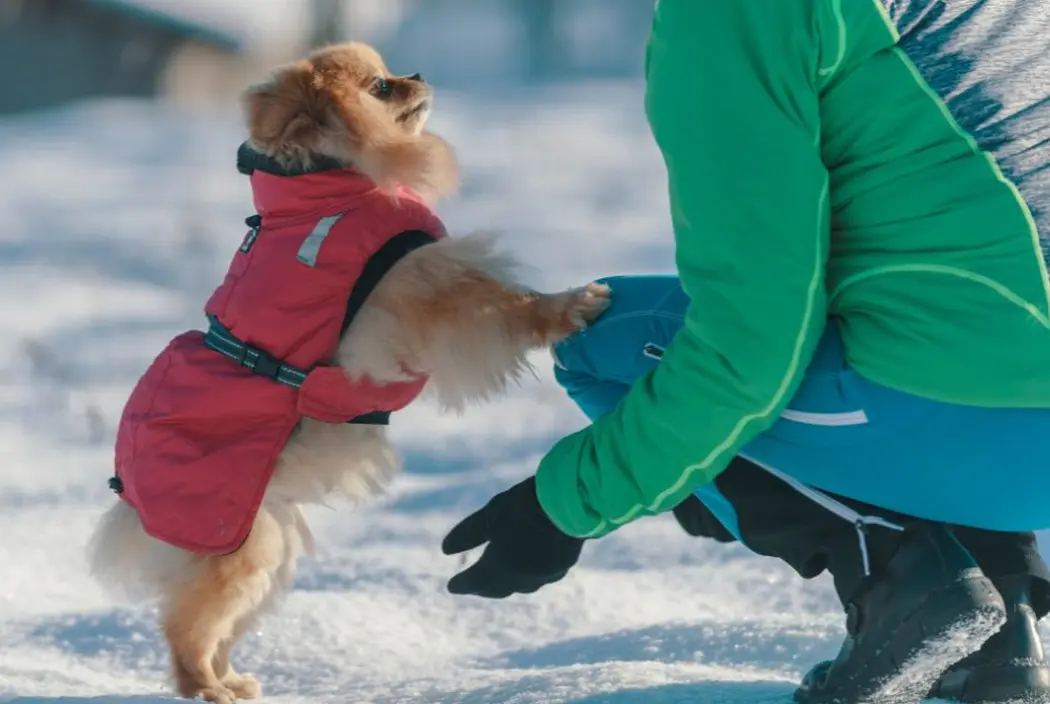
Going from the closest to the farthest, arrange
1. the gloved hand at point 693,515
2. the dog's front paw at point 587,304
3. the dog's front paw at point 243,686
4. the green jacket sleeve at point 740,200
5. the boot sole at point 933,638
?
the green jacket sleeve at point 740,200, the boot sole at point 933,638, the dog's front paw at point 587,304, the gloved hand at point 693,515, the dog's front paw at point 243,686

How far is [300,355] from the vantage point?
1892mm

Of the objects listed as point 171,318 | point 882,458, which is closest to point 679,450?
point 882,458

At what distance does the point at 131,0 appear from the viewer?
30.8 ft

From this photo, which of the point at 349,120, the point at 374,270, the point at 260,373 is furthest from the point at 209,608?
the point at 349,120

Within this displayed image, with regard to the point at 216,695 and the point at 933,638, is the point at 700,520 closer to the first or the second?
the point at 933,638

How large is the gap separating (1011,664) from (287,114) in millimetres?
1373

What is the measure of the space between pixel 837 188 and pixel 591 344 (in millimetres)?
554

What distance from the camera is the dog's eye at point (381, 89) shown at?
2096 mm

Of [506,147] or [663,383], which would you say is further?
[506,147]

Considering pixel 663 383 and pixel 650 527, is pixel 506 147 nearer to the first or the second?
pixel 650 527

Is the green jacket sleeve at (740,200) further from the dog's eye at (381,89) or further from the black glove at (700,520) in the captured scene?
the dog's eye at (381,89)

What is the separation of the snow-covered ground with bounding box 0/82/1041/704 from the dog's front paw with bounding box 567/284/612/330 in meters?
0.54

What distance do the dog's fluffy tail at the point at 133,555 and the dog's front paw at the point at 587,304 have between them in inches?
30.3

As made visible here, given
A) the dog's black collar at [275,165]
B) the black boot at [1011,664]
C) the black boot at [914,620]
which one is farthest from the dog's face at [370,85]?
the black boot at [1011,664]
